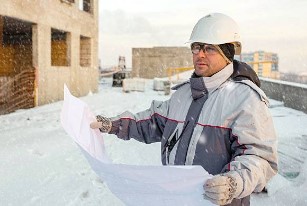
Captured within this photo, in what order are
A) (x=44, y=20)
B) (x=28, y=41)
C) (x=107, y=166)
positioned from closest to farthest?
(x=107, y=166) → (x=44, y=20) → (x=28, y=41)

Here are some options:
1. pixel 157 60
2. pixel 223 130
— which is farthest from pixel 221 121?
pixel 157 60

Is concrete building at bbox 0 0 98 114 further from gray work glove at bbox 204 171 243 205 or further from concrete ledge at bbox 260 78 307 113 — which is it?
gray work glove at bbox 204 171 243 205

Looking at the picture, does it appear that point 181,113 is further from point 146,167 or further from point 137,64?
point 137,64

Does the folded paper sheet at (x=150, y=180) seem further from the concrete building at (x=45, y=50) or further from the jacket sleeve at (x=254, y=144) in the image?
the concrete building at (x=45, y=50)

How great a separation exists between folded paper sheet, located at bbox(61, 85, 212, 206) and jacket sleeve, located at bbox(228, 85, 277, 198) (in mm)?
198

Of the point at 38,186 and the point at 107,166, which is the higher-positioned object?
the point at 107,166

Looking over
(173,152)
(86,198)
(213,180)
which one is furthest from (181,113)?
(86,198)

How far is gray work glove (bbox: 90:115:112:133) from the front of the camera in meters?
2.42

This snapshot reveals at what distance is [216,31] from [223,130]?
Answer: 22.9 inches

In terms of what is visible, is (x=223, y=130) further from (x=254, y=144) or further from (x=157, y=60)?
(x=157, y=60)

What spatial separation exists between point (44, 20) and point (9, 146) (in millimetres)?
9008

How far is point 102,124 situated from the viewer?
245cm

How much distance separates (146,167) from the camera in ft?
5.86

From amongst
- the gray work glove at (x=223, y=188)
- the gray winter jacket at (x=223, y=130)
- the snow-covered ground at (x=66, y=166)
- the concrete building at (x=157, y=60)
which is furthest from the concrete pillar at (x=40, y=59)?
the concrete building at (x=157, y=60)
